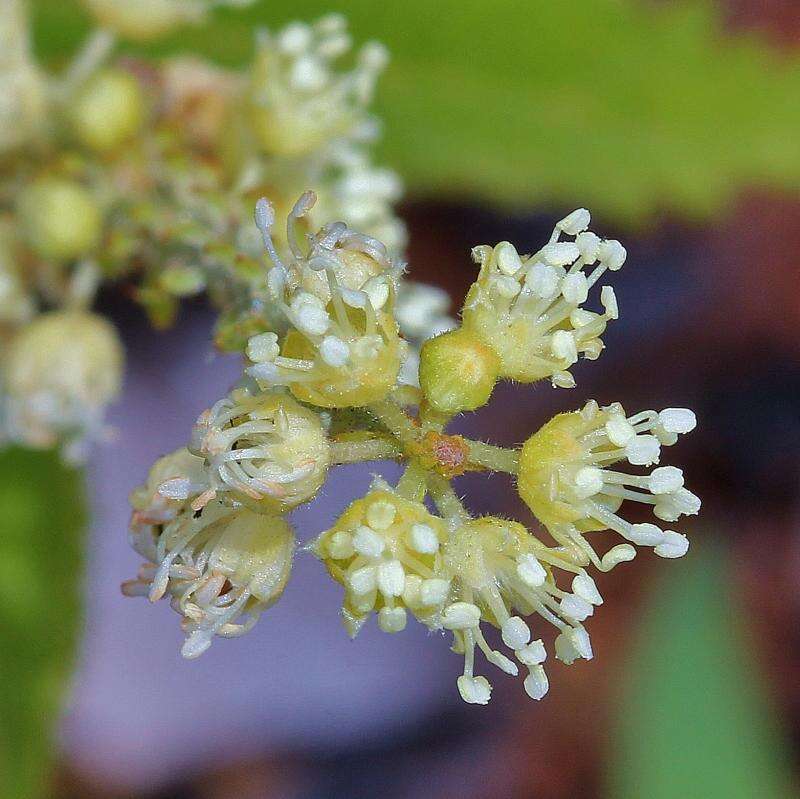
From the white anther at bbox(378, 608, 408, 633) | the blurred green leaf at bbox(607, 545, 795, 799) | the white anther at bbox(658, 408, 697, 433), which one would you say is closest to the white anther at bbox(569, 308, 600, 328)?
the white anther at bbox(658, 408, 697, 433)

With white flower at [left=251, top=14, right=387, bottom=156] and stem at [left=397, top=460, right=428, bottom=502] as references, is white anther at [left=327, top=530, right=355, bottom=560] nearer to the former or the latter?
stem at [left=397, top=460, right=428, bottom=502]

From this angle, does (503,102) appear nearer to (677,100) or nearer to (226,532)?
(677,100)

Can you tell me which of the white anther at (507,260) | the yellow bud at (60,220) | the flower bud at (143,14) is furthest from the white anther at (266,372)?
the flower bud at (143,14)

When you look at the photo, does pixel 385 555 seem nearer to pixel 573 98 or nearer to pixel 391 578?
pixel 391 578

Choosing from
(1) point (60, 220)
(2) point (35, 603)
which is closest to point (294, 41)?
(1) point (60, 220)

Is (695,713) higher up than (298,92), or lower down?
lower down
